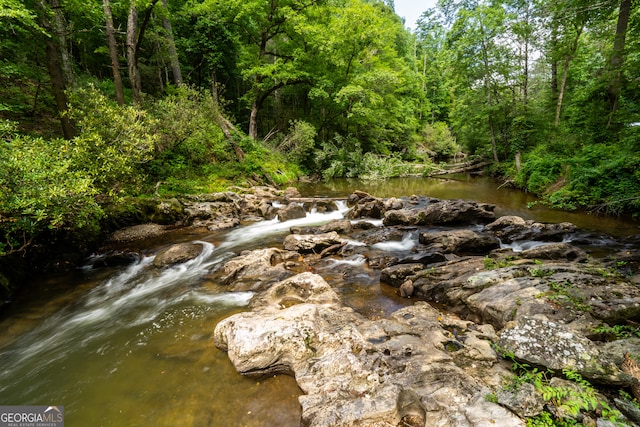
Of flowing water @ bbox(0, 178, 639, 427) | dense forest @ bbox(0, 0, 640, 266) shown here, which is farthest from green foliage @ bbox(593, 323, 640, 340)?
dense forest @ bbox(0, 0, 640, 266)

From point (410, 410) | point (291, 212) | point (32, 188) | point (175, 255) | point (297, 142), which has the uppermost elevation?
point (297, 142)

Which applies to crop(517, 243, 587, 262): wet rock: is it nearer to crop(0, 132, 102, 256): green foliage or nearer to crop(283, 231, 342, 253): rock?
crop(283, 231, 342, 253): rock

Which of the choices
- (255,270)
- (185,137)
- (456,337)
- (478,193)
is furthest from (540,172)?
(185,137)

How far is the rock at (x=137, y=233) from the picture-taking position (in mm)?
9742

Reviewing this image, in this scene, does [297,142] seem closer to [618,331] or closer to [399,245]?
[399,245]

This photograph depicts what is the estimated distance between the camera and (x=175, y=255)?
26.7 ft

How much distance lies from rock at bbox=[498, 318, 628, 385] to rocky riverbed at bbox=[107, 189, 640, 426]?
0.01 meters

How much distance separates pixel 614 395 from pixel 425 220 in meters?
7.78

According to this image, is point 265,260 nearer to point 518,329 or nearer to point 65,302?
point 65,302

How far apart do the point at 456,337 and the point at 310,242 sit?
5.12 metres

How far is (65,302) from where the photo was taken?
6.23 metres

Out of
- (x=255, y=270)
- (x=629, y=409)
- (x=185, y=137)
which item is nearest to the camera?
(x=629, y=409)

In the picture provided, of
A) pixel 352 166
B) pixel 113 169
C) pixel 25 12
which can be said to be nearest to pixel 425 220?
pixel 113 169

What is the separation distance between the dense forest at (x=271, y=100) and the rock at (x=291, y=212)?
5.29 meters
